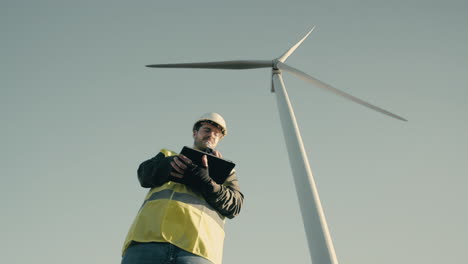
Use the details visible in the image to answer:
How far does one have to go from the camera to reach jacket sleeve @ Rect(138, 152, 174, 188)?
4.10 m

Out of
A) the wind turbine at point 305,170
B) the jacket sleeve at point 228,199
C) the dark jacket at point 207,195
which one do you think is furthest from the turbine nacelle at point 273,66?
the dark jacket at point 207,195

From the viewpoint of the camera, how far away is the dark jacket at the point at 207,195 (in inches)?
162

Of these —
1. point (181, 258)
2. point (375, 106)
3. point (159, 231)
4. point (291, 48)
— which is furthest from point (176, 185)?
point (291, 48)

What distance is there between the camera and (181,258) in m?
3.65

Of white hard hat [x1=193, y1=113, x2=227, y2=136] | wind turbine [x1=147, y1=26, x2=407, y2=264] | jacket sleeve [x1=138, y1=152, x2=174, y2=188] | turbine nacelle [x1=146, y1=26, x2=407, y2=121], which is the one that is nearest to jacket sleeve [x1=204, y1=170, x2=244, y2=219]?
jacket sleeve [x1=138, y1=152, x2=174, y2=188]

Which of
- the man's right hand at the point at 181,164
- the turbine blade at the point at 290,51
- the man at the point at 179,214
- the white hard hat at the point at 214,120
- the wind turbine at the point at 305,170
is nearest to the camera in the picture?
the man at the point at 179,214

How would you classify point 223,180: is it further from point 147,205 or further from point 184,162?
point 147,205

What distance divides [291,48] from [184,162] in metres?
10.4

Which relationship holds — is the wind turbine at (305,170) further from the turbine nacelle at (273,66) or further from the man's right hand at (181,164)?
the man's right hand at (181,164)

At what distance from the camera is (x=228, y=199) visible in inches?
171

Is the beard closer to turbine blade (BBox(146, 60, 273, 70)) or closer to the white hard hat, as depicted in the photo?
the white hard hat

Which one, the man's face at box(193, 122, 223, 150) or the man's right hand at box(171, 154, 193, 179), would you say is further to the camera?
the man's face at box(193, 122, 223, 150)

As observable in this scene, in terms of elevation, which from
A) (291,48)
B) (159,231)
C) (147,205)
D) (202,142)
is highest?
(291,48)

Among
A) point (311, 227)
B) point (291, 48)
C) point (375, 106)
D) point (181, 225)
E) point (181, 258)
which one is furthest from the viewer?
point (291, 48)
